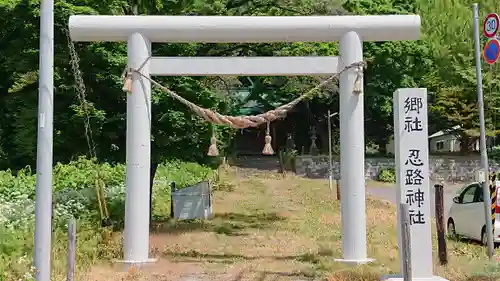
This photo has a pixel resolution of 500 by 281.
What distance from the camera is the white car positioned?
11.9 meters

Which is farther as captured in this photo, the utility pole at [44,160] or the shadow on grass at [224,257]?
the shadow on grass at [224,257]

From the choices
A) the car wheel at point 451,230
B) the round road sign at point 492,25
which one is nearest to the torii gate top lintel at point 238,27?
the round road sign at point 492,25

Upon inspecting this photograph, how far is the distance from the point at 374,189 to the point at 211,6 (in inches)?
715

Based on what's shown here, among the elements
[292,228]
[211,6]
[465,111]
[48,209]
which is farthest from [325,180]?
[48,209]

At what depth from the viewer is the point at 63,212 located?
11320 millimetres

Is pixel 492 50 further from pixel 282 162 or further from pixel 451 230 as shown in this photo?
pixel 282 162

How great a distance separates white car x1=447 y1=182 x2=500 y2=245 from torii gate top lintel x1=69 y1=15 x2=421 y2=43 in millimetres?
4529

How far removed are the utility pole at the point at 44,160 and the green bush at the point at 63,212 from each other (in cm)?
28

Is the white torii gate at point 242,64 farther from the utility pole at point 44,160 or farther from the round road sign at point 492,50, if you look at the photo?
the round road sign at point 492,50

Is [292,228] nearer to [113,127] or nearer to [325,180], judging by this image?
[113,127]

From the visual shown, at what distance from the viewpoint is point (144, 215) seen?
30.6 feet

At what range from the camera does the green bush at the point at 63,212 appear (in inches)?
333

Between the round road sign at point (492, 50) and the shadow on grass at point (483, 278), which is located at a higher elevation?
the round road sign at point (492, 50)

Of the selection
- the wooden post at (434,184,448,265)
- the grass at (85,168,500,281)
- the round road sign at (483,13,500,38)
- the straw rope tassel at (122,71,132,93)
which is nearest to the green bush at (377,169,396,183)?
the grass at (85,168,500,281)
